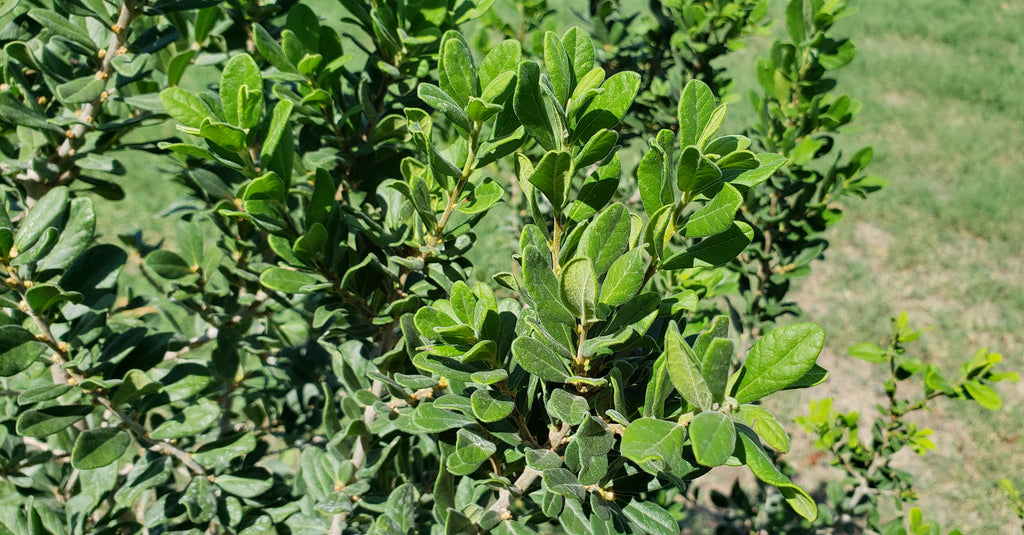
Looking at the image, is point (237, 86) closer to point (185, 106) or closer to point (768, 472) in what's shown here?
point (185, 106)

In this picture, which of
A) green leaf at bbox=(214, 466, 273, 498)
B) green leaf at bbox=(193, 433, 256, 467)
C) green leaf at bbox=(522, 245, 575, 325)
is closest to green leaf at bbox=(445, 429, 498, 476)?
green leaf at bbox=(522, 245, 575, 325)

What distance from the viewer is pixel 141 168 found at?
6617 mm

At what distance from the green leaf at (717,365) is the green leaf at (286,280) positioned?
661 mm

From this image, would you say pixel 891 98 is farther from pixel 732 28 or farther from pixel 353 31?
pixel 732 28

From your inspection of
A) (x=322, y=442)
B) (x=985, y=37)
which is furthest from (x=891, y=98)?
(x=322, y=442)

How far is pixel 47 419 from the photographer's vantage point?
1.21m

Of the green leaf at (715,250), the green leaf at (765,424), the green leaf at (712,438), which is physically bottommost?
the green leaf at (765,424)

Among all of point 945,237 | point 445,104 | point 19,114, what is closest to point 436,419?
point 445,104

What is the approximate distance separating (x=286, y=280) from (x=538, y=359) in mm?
506

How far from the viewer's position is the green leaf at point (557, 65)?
89cm

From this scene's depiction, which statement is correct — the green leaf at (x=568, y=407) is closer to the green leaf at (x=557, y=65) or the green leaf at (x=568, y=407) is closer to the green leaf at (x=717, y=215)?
the green leaf at (x=717, y=215)

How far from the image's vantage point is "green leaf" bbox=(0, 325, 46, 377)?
1.10 metres

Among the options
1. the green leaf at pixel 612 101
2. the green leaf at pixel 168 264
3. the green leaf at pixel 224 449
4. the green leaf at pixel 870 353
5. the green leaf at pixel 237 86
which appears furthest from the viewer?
the green leaf at pixel 870 353

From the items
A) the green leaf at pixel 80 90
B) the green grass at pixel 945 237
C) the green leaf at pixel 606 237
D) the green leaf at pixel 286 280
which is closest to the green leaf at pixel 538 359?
the green leaf at pixel 606 237
